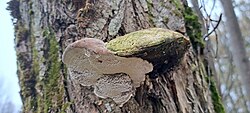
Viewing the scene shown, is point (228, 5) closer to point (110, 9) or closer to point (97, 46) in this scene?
point (110, 9)

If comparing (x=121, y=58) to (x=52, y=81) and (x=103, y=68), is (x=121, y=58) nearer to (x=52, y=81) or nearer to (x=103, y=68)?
(x=103, y=68)

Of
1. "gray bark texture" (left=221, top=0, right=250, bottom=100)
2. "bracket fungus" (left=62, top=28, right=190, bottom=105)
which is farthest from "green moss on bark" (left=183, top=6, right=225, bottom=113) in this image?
"gray bark texture" (left=221, top=0, right=250, bottom=100)

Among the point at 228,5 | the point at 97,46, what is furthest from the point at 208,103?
the point at 228,5

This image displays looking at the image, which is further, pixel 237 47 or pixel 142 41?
pixel 237 47

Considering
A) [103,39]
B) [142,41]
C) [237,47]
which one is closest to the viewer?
[142,41]

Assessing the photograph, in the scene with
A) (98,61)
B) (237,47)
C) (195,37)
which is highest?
(98,61)

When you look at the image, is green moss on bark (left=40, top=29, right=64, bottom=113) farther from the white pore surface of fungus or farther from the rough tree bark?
the white pore surface of fungus

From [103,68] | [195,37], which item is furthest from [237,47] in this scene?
[103,68]
